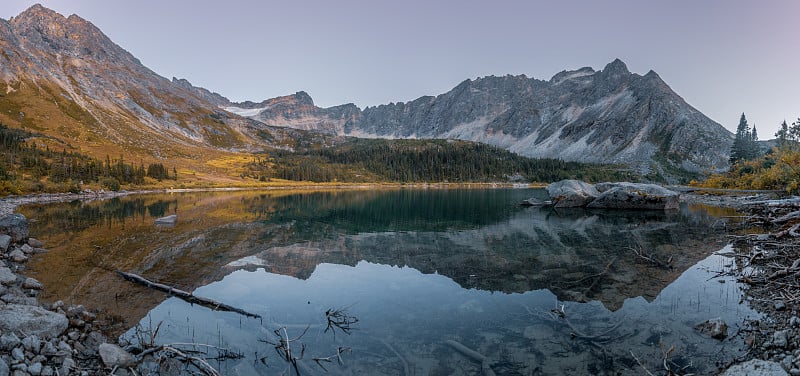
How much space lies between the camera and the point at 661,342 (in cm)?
1095

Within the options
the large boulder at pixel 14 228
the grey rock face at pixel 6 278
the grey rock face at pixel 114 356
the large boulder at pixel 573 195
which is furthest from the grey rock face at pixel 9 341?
the large boulder at pixel 573 195

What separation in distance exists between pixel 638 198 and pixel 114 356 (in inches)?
2381

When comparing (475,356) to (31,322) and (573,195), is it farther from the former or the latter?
(573,195)

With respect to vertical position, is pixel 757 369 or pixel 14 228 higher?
pixel 757 369

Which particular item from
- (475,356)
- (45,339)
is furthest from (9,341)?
(475,356)

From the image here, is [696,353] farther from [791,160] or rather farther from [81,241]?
[791,160]

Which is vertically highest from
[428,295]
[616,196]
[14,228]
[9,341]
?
[616,196]

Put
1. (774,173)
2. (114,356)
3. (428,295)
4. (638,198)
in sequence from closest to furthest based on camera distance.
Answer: (114,356) → (428,295) → (774,173) → (638,198)

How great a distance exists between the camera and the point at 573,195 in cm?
5894

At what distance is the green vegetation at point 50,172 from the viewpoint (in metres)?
70.9

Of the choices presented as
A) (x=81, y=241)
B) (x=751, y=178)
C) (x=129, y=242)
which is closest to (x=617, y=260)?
(x=129, y=242)

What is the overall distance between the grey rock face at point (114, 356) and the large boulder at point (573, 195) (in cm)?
5997

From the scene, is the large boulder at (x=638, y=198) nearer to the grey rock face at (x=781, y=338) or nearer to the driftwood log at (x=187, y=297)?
the grey rock face at (x=781, y=338)

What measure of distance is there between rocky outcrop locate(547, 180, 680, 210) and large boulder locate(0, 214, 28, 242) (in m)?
62.7
